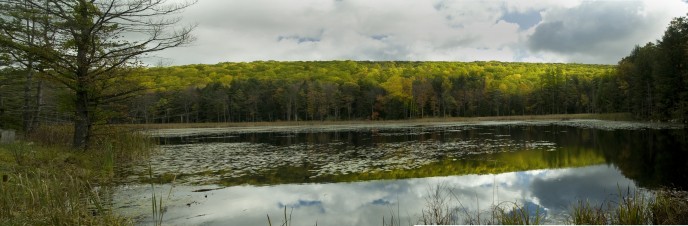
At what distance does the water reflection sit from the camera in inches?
321

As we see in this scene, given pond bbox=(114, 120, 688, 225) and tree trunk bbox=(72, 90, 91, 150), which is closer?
pond bbox=(114, 120, 688, 225)

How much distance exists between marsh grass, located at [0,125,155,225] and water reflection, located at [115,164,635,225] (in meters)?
1.30

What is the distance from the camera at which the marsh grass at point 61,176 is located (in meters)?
6.20

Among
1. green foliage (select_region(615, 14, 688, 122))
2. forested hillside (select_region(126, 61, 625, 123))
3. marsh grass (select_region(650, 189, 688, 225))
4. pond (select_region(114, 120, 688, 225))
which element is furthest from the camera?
forested hillside (select_region(126, 61, 625, 123))

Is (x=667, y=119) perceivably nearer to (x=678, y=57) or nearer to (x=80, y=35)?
(x=678, y=57)

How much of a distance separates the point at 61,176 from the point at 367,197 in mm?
7673

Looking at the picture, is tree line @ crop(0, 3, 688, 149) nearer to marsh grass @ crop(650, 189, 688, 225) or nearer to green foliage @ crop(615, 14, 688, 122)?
green foliage @ crop(615, 14, 688, 122)

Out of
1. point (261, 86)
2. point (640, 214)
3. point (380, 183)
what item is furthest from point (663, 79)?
point (261, 86)

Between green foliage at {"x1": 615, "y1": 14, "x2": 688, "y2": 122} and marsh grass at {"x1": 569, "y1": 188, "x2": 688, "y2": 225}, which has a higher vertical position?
green foliage at {"x1": 615, "y1": 14, "x2": 688, "y2": 122}

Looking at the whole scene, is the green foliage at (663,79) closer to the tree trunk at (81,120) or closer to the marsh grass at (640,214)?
the marsh grass at (640,214)

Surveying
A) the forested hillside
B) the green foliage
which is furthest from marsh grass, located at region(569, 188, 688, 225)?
the forested hillside

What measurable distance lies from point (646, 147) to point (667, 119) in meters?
35.0

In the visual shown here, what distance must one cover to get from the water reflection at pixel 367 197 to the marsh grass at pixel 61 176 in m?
1.30

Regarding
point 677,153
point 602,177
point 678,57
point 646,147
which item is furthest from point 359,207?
point 678,57
